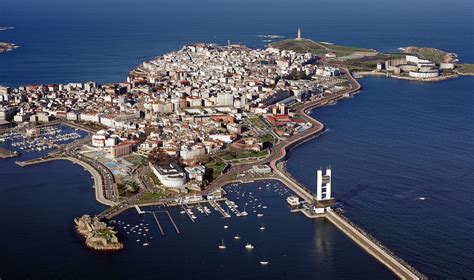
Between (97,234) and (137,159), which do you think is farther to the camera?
(137,159)

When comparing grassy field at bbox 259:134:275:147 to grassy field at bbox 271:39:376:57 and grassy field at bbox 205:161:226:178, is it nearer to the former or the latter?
grassy field at bbox 205:161:226:178

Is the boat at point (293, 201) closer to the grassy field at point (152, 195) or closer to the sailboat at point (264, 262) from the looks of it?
the sailboat at point (264, 262)

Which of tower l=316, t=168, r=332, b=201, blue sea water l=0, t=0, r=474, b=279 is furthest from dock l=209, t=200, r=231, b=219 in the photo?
tower l=316, t=168, r=332, b=201

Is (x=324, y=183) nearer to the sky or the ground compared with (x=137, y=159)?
nearer to the sky

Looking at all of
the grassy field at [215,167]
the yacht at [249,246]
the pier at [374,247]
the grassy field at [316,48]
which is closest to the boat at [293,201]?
the pier at [374,247]

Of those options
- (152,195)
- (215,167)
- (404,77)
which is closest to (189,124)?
(215,167)

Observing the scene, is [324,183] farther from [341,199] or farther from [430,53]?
[430,53]
